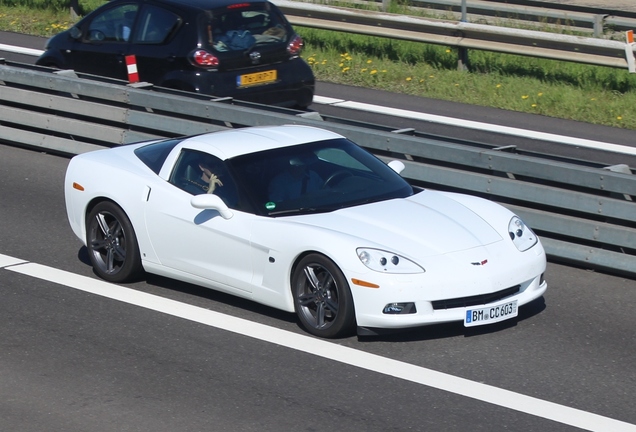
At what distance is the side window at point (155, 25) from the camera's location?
46.5ft

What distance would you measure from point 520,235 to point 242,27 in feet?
21.9

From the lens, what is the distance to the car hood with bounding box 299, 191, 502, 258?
7762mm

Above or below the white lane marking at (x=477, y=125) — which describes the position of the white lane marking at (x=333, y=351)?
above

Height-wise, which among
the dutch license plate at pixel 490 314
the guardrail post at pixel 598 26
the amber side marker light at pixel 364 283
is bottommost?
the guardrail post at pixel 598 26

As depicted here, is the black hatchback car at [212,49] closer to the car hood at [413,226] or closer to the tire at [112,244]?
the tire at [112,244]

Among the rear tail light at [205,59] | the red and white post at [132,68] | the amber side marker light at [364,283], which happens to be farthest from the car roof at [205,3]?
the amber side marker light at [364,283]

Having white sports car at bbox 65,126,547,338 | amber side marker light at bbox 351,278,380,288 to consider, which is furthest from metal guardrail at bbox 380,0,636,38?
amber side marker light at bbox 351,278,380,288

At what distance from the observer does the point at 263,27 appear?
1419cm

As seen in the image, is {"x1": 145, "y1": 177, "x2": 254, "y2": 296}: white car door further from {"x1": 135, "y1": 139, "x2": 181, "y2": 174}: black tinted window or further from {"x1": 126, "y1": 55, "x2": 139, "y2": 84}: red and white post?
{"x1": 126, "y1": 55, "x2": 139, "y2": 84}: red and white post

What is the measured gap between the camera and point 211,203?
27.2ft

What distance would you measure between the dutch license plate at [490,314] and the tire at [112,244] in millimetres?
2827

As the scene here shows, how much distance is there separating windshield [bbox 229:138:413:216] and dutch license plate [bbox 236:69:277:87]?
201 inches

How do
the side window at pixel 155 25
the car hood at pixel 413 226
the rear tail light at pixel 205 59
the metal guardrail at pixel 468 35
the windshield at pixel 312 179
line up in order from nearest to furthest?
the car hood at pixel 413 226, the windshield at pixel 312 179, the rear tail light at pixel 205 59, the side window at pixel 155 25, the metal guardrail at pixel 468 35

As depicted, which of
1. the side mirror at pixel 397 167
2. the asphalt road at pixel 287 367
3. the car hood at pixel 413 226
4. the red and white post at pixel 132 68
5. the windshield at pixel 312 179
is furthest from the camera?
the red and white post at pixel 132 68
